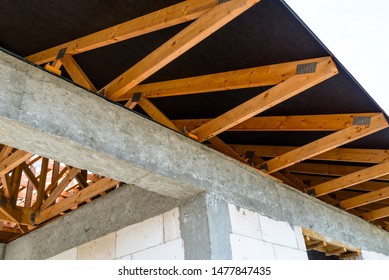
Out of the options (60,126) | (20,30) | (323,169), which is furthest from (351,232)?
(20,30)

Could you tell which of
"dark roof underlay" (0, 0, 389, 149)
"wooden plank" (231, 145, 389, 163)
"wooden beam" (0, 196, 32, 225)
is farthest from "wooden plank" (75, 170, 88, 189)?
"wooden plank" (231, 145, 389, 163)

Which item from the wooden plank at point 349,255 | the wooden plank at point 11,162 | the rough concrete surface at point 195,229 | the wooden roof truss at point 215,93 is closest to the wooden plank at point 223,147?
the wooden roof truss at point 215,93

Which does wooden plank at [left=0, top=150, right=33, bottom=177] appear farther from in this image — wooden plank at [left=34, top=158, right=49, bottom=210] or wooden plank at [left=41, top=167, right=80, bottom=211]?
wooden plank at [left=34, top=158, right=49, bottom=210]

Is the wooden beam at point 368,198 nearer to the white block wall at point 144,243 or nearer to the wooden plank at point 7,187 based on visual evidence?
the white block wall at point 144,243

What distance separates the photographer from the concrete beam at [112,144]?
104 inches

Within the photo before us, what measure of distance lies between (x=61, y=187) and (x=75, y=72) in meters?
2.28

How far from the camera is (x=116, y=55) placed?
11.6 ft

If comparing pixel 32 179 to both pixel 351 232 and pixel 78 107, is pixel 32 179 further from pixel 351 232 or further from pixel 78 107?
pixel 351 232

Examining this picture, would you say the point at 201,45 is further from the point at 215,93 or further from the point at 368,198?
the point at 368,198

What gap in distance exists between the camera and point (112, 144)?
2.98m

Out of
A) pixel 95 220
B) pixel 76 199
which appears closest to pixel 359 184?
pixel 95 220

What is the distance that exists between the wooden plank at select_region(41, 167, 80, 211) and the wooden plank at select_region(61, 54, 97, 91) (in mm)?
2031

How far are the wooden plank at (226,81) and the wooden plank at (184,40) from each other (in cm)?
56

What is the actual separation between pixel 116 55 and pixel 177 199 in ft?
4.71
